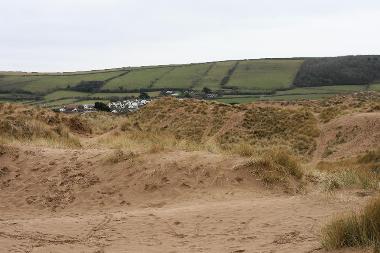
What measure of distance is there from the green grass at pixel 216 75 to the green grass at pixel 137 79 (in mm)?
9086

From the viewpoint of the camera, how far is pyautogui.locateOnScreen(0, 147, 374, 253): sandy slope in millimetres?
8195

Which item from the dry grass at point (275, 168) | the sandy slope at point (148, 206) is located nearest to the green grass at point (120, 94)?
the sandy slope at point (148, 206)

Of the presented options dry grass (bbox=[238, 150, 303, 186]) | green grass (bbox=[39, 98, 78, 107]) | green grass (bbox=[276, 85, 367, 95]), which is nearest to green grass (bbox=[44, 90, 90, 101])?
green grass (bbox=[39, 98, 78, 107])

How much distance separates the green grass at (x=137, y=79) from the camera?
3355 inches

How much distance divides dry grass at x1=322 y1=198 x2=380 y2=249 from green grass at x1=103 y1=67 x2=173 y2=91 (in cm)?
7853

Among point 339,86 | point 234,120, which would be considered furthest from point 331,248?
point 339,86

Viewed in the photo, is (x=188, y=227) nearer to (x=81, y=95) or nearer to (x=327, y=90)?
(x=327, y=90)

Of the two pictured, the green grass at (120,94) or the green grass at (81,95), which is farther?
the green grass at (120,94)

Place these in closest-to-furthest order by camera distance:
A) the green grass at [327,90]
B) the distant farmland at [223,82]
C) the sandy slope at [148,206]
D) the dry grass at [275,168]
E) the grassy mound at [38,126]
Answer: the sandy slope at [148,206]
the dry grass at [275,168]
the grassy mound at [38,126]
the green grass at [327,90]
the distant farmland at [223,82]

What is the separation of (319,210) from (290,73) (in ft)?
274

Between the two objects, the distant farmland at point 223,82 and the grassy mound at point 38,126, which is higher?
the distant farmland at point 223,82

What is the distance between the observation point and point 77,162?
1384cm

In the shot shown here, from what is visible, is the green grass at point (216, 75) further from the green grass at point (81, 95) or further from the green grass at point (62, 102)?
the green grass at point (62, 102)

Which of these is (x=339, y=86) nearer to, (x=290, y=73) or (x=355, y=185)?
(x=290, y=73)
